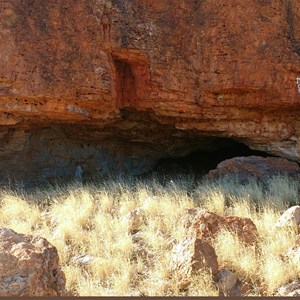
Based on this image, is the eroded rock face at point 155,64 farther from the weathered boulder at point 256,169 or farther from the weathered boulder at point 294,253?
the weathered boulder at point 294,253

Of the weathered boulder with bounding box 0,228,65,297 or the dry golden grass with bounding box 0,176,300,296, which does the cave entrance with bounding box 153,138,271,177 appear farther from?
the weathered boulder with bounding box 0,228,65,297

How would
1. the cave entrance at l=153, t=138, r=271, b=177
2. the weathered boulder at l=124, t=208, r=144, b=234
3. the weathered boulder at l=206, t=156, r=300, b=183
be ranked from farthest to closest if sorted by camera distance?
the cave entrance at l=153, t=138, r=271, b=177, the weathered boulder at l=206, t=156, r=300, b=183, the weathered boulder at l=124, t=208, r=144, b=234

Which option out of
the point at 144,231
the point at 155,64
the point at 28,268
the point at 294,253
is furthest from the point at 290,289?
the point at 155,64

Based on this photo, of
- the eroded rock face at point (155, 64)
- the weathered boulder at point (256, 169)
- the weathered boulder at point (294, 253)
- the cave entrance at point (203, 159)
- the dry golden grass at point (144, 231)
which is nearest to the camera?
the dry golden grass at point (144, 231)

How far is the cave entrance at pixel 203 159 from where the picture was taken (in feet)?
33.6

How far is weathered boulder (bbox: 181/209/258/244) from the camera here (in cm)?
438

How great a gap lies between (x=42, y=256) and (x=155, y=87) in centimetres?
483

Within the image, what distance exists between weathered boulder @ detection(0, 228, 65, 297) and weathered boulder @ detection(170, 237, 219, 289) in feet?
3.80

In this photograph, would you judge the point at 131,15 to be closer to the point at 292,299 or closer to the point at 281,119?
the point at 281,119

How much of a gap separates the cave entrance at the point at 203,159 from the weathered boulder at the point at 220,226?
527 cm

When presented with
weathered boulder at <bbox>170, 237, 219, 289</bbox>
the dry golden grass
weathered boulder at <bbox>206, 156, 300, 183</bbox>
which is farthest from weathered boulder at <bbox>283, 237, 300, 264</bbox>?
weathered boulder at <bbox>206, 156, 300, 183</bbox>

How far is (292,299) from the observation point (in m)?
2.65

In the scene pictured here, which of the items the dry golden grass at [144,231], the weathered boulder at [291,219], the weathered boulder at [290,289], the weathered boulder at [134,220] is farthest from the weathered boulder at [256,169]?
the weathered boulder at [290,289]

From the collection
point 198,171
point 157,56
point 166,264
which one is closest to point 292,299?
point 166,264
